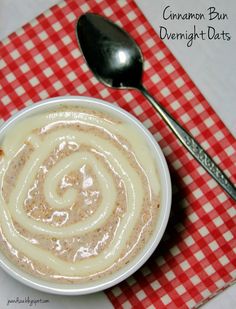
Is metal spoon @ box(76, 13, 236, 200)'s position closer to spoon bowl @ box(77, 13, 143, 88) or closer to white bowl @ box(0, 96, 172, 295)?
spoon bowl @ box(77, 13, 143, 88)

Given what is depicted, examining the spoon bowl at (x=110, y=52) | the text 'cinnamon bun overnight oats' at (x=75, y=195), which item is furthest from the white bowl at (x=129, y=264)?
the spoon bowl at (x=110, y=52)

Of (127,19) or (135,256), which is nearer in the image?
(135,256)

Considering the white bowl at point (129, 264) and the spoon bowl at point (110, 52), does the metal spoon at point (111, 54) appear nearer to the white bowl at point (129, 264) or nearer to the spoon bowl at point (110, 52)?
the spoon bowl at point (110, 52)

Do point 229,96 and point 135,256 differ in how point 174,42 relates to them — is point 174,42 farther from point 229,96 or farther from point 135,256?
point 135,256

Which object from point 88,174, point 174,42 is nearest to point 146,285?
point 88,174

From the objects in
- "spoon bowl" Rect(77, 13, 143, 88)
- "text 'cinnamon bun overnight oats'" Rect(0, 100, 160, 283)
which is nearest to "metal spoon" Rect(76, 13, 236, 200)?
"spoon bowl" Rect(77, 13, 143, 88)

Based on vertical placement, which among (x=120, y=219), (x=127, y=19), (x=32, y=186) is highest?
(x=127, y=19)

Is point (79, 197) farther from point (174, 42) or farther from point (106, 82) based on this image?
point (174, 42)

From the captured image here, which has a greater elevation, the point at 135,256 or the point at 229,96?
the point at 229,96
